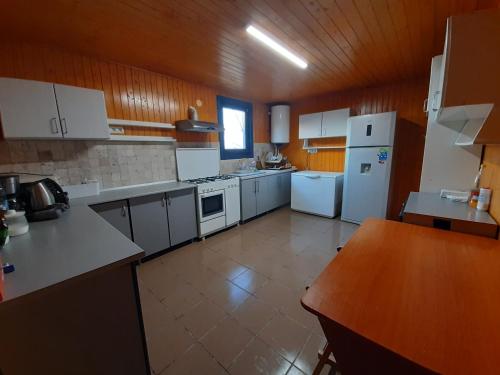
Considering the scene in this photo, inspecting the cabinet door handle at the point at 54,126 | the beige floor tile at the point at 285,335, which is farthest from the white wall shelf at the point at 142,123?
the beige floor tile at the point at 285,335

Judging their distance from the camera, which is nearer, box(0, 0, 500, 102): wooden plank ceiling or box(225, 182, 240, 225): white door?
box(0, 0, 500, 102): wooden plank ceiling

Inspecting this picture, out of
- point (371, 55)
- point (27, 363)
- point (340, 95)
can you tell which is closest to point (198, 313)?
point (27, 363)

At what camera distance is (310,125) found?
425 cm

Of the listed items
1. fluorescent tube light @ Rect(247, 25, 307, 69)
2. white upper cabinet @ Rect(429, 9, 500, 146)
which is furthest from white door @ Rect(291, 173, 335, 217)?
white upper cabinet @ Rect(429, 9, 500, 146)

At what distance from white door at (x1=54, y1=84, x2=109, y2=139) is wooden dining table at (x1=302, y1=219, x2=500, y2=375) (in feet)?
8.16

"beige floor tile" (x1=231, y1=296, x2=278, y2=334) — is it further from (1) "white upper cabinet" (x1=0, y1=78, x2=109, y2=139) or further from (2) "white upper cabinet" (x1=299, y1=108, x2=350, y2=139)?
(2) "white upper cabinet" (x1=299, y1=108, x2=350, y2=139)

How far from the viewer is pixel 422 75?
3199 millimetres

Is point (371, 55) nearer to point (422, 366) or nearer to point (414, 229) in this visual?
point (414, 229)

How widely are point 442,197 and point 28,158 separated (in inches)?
161

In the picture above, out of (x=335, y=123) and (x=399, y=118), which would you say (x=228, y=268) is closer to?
(x=335, y=123)

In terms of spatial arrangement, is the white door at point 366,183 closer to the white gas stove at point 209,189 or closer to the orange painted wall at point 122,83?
the white gas stove at point 209,189

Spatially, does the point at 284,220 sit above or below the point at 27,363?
below

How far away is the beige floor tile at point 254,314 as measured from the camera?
1608mm

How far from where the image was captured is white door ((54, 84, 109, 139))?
2.00m
